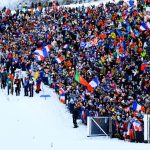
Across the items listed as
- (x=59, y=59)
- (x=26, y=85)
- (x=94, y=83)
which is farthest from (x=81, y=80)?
(x=59, y=59)

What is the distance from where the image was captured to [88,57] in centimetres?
4556

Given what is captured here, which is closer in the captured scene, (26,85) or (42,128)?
(42,128)

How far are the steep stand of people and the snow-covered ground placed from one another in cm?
83

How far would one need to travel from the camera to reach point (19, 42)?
2030 inches

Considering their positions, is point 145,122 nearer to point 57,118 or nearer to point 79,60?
point 57,118

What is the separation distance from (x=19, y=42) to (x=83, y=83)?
489 inches

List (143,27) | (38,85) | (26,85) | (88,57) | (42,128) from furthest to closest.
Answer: (143,27)
(88,57)
(38,85)
(26,85)
(42,128)

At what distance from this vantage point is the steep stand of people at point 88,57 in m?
37.0

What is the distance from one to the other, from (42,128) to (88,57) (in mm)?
10017

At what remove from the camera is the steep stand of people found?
37.0 m

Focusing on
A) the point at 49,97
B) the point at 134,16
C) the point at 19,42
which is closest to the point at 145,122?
the point at 49,97

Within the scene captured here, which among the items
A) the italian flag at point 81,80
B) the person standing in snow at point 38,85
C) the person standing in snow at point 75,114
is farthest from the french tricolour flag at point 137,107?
the person standing in snow at point 38,85

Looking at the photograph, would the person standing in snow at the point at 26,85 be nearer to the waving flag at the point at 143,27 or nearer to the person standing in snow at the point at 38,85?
the person standing in snow at the point at 38,85

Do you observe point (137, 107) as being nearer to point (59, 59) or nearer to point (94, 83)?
point (94, 83)
